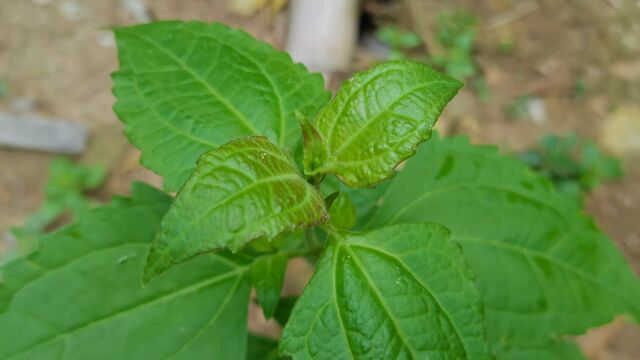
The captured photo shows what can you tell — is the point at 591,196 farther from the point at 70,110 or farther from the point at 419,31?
the point at 70,110

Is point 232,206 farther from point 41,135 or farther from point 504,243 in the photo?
point 41,135

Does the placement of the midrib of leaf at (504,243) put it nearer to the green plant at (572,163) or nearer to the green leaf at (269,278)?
the green leaf at (269,278)

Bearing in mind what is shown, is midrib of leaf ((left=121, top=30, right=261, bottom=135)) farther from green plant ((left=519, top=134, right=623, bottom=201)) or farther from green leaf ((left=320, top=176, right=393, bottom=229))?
green plant ((left=519, top=134, right=623, bottom=201))

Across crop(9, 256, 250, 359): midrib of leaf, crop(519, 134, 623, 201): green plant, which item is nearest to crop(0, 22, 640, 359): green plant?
crop(9, 256, 250, 359): midrib of leaf

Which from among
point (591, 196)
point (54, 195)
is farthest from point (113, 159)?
point (591, 196)

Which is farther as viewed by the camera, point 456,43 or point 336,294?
point 456,43

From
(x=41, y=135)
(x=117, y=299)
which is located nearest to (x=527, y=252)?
(x=117, y=299)
